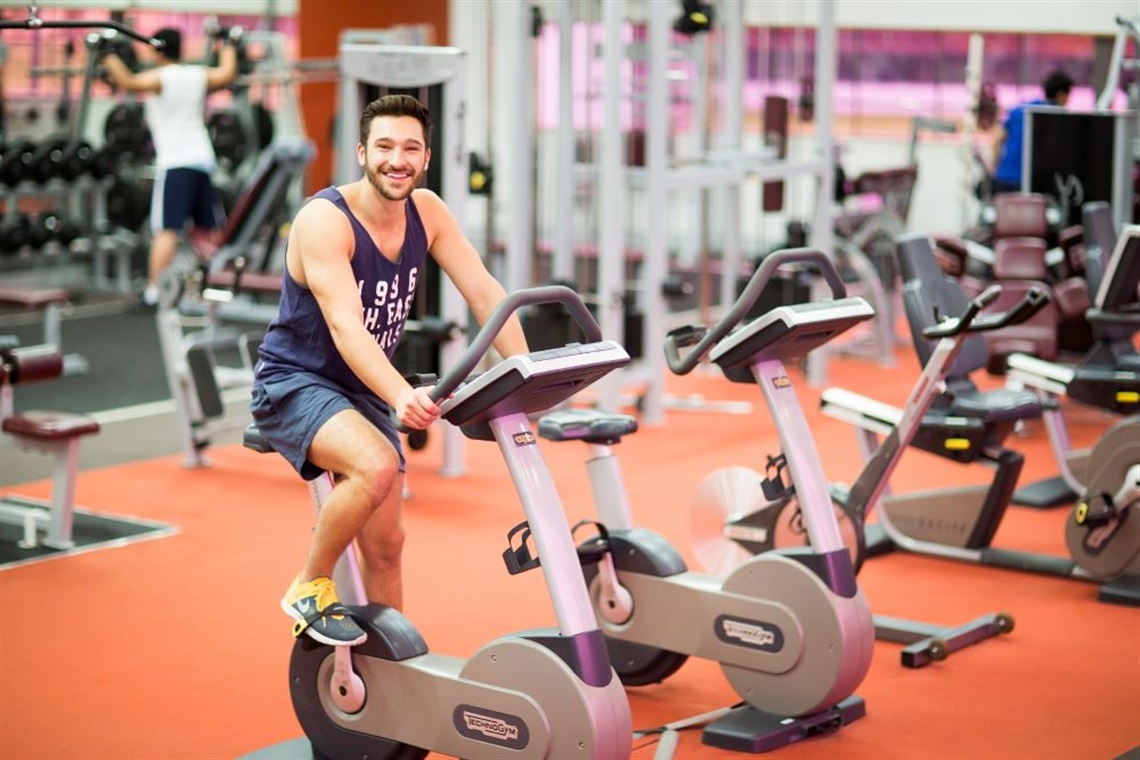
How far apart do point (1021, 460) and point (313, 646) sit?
2.68 meters

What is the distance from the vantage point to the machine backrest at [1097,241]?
649 centimetres

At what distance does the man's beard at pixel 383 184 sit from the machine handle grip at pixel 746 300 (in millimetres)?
860

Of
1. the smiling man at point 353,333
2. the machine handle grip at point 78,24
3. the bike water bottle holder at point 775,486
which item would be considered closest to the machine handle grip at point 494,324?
the smiling man at point 353,333

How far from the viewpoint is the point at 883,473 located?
15.7 ft

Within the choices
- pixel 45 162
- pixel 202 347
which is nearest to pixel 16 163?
pixel 45 162

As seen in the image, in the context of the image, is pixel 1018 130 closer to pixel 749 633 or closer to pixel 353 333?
pixel 749 633

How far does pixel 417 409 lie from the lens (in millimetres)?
3027

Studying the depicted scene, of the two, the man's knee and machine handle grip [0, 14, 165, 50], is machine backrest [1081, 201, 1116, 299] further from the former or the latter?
the man's knee

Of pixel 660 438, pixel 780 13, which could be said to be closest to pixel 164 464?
pixel 660 438

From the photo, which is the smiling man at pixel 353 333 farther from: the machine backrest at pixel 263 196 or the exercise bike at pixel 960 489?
the machine backrest at pixel 263 196

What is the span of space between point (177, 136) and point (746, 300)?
6326 mm

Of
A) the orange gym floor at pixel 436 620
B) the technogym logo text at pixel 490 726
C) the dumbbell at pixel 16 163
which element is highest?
the dumbbell at pixel 16 163

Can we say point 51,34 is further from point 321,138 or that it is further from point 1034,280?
point 1034,280

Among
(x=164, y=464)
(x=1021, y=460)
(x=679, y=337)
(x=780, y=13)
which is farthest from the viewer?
(x=780, y=13)
